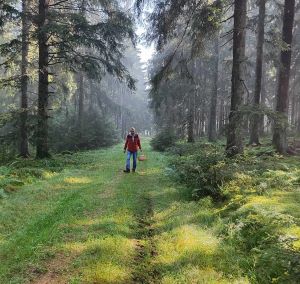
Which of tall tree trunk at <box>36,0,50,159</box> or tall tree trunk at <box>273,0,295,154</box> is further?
tall tree trunk at <box>36,0,50,159</box>

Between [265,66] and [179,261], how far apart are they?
119ft

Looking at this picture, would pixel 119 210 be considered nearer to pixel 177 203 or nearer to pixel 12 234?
pixel 177 203

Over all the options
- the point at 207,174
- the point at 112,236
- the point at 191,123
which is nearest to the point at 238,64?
the point at 207,174

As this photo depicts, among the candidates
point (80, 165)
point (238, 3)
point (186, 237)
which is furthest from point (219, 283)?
point (80, 165)

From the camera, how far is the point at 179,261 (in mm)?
5680

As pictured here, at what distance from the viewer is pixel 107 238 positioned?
6637 millimetres

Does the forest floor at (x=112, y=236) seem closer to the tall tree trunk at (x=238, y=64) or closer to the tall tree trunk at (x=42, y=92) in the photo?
the tall tree trunk at (x=238, y=64)

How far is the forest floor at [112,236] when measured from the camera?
5.31 m

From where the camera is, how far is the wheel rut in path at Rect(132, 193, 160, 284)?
5.34 meters

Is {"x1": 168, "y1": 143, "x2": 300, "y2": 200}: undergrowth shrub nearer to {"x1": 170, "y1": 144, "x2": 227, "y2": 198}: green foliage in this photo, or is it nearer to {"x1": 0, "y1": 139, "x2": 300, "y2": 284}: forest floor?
{"x1": 170, "y1": 144, "x2": 227, "y2": 198}: green foliage

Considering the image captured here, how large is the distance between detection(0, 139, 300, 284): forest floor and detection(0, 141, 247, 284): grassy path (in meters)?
0.01

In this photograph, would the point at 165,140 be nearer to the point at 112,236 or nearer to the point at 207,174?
the point at 207,174

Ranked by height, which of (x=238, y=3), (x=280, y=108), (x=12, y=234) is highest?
(x=238, y=3)

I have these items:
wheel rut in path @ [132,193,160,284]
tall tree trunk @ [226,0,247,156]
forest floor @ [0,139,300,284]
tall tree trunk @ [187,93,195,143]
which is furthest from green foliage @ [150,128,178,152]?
wheel rut in path @ [132,193,160,284]
